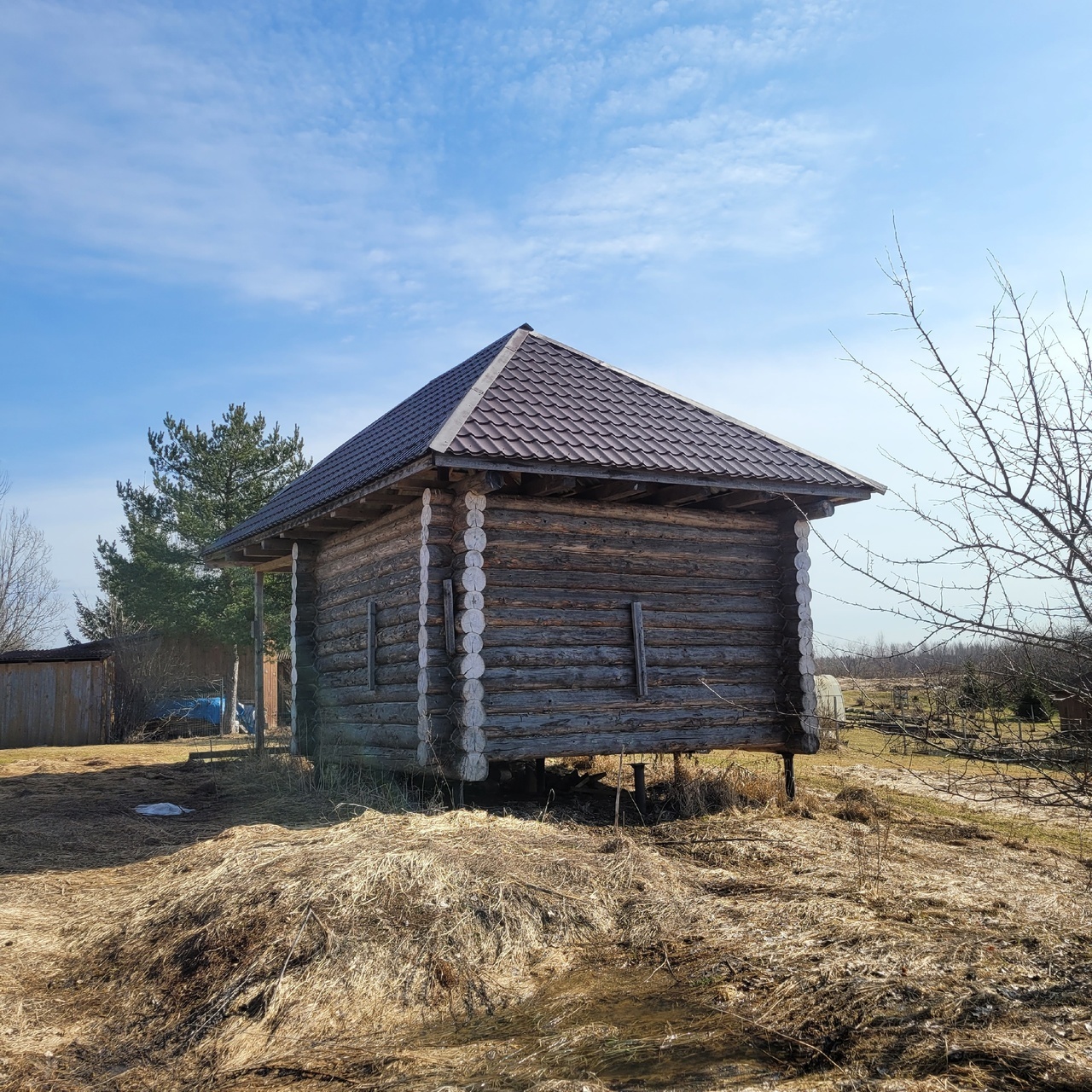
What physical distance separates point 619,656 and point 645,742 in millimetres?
932

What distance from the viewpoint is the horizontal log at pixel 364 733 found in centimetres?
1011

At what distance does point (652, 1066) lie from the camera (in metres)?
3.85

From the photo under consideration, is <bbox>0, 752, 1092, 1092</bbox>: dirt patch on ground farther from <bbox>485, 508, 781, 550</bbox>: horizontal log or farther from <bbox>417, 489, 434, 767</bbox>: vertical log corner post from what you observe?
<bbox>485, 508, 781, 550</bbox>: horizontal log

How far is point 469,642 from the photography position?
8.96 meters

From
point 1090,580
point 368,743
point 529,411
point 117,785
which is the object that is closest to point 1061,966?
point 1090,580

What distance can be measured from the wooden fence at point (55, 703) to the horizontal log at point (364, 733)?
12.4 meters

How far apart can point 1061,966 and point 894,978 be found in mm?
953

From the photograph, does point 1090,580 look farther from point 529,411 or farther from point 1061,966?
point 529,411

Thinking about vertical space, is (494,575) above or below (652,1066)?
above

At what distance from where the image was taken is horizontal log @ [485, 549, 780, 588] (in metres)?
9.45

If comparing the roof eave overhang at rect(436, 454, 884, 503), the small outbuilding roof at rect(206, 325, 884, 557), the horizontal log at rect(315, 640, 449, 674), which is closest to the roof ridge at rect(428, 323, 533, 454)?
the small outbuilding roof at rect(206, 325, 884, 557)

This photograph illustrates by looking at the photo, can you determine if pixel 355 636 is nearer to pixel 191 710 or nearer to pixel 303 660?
pixel 303 660

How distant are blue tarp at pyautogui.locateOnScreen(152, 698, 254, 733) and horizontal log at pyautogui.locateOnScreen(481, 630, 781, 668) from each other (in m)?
18.8

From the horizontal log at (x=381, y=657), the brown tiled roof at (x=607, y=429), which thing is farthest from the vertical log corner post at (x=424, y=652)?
the brown tiled roof at (x=607, y=429)
